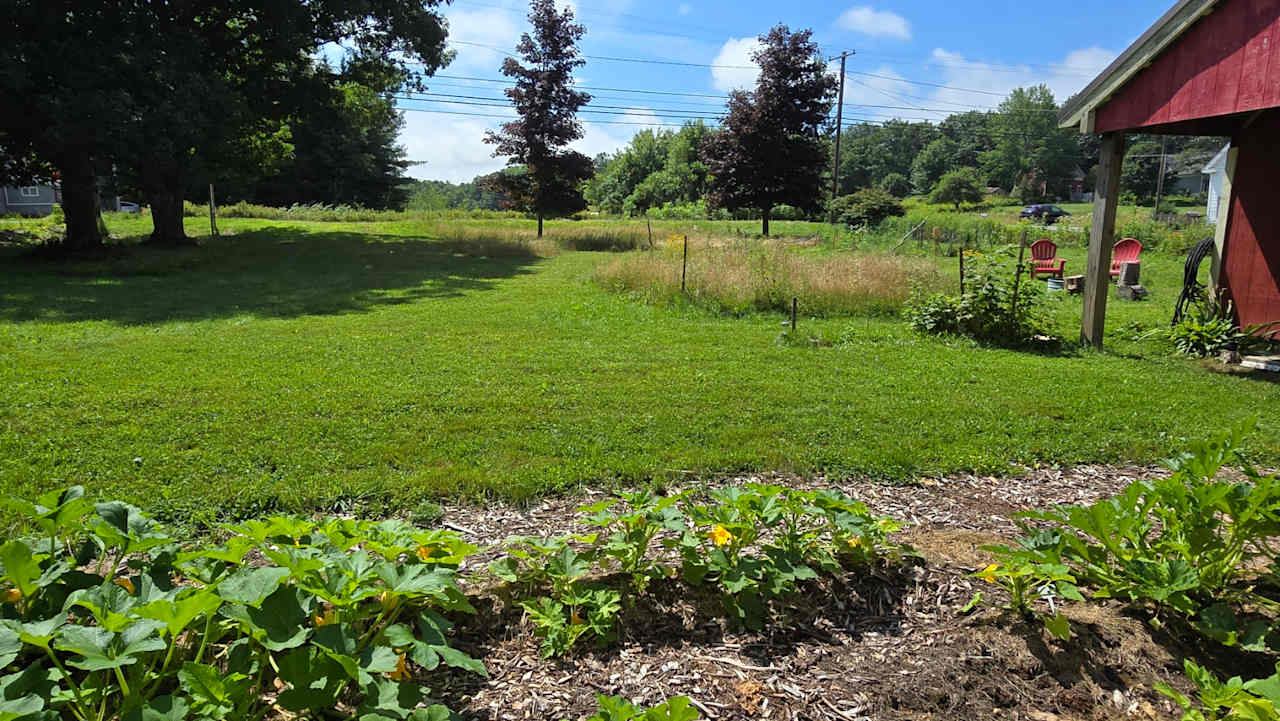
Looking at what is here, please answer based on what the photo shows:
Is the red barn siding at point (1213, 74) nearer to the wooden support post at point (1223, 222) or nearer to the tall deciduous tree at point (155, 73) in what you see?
the wooden support post at point (1223, 222)

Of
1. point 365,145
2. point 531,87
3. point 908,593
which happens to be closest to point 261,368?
point 908,593

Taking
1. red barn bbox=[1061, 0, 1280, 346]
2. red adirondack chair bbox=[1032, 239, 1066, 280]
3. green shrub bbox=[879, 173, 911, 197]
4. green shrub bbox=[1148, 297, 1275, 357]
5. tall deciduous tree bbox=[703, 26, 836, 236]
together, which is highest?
green shrub bbox=[879, 173, 911, 197]

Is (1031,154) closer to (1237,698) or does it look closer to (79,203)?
(79,203)

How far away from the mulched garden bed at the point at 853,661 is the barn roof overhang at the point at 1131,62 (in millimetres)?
6661

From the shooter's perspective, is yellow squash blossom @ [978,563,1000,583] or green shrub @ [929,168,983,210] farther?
green shrub @ [929,168,983,210]

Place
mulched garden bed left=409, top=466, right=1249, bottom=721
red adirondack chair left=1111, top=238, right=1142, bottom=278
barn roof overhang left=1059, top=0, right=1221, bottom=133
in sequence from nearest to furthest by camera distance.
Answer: mulched garden bed left=409, top=466, right=1249, bottom=721, barn roof overhang left=1059, top=0, right=1221, bottom=133, red adirondack chair left=1111, top=238, right=1142, bottom=278

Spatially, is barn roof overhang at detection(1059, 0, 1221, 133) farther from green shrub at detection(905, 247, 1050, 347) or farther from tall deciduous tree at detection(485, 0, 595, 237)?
tall deciduous tree at detection(485, 0, 595, 237)

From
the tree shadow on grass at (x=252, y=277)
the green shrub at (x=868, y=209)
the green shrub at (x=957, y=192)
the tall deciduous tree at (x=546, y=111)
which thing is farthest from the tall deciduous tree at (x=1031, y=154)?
the tree shadow on grass at (x=252, y=277)

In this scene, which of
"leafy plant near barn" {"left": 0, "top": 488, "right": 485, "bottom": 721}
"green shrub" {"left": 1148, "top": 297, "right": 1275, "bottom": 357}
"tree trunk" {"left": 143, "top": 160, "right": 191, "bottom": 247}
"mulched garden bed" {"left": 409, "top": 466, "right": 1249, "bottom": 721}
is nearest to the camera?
"leafy plant near barn" {"left": 0, "top": 488, "right": 485, "bottom": 721}

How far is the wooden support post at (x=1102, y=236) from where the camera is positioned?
7.95 metres

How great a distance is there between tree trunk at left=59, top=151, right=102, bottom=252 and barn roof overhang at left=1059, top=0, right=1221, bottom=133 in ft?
60.7

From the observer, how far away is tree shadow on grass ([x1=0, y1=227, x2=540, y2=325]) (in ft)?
34.6

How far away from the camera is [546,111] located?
24719mm

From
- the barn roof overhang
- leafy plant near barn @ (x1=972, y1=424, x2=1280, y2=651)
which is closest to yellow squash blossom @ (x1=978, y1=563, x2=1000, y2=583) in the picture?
leafy plant near barn @ (x1=972, y1=424, x2=1280, y2=651)
